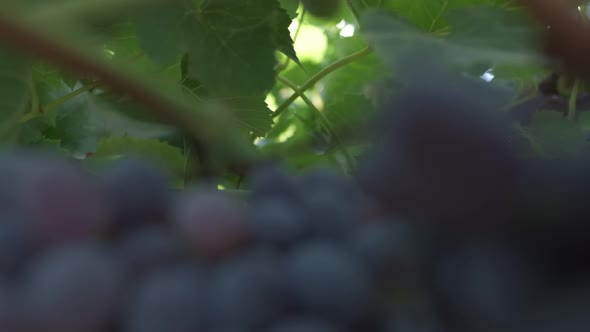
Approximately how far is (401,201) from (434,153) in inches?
0.8

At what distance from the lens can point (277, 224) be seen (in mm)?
191

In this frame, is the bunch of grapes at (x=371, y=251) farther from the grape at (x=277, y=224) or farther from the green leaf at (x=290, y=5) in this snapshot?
the green leaf at (x=290, y=5)

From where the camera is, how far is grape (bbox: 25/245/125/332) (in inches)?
6.7

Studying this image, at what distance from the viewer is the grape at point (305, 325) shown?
17 cm

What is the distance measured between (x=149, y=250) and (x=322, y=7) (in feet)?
1.32

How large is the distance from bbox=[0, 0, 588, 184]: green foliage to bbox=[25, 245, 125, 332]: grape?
0.05 m

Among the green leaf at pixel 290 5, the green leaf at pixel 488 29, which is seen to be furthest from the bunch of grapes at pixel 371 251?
the green leaf at pixel 290 5

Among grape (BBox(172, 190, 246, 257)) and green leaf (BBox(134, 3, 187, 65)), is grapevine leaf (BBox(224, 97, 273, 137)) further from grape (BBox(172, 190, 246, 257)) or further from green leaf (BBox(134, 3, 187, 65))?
grape (BBox(172, 190, 246, 257))

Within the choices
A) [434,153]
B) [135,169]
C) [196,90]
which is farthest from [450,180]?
[196,90]

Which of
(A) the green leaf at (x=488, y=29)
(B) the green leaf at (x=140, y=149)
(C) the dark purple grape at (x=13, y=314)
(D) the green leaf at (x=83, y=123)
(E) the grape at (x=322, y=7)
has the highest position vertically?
(A) the green leaf at (x=488, y=29)

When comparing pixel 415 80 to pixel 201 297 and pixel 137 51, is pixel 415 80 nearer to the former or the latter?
pixel 201 297

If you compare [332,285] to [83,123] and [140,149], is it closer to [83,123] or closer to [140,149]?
[140,149]

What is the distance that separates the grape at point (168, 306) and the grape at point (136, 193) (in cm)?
3

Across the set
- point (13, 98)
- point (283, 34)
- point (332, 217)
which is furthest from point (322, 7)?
point (332, 217)
